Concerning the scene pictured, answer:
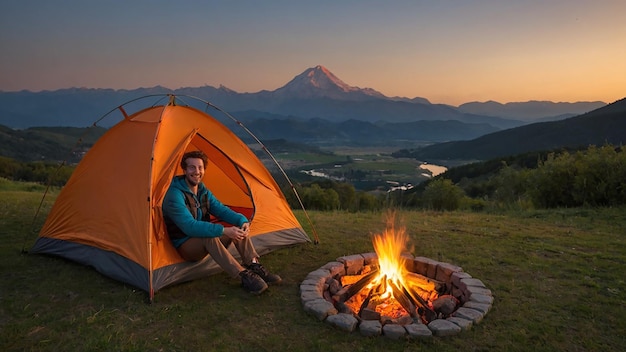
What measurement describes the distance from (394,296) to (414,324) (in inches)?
29.0

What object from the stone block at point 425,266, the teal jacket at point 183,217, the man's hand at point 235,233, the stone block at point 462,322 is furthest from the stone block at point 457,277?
the teal jacket at point 183,217

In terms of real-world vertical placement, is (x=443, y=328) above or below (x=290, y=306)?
above

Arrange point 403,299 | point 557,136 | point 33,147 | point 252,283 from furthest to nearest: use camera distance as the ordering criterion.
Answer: point 557,136
point 33,147
point 252,283
point 403,299

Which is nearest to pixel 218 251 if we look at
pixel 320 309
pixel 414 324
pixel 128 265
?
pixel 128 265

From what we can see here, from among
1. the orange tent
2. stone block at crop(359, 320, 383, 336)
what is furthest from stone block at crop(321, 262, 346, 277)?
stone block at crop(359, 320, 383, 336)

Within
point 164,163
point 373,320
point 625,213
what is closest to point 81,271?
point 164,163

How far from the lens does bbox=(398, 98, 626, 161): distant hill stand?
7225cm

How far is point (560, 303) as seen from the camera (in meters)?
4.74

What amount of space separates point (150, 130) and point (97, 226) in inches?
63.3

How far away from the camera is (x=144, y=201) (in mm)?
5137

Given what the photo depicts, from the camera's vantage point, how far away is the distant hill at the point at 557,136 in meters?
72.2

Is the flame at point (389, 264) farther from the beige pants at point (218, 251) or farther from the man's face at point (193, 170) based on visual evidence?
the man's face at point (193, 170)

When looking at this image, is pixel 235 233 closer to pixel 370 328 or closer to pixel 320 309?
pixel 320 309

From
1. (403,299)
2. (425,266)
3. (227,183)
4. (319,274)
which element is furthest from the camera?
(227,183)
